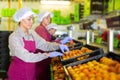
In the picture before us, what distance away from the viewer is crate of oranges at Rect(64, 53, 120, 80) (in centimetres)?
238

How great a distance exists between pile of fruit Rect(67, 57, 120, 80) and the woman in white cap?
2.37 feet

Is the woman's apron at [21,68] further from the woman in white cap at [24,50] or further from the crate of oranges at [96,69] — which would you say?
the crate of oranges at [96,69]

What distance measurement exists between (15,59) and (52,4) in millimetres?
9189

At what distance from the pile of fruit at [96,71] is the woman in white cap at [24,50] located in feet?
2.37

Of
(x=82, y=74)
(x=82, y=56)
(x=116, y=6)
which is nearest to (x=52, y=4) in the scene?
(x=116, y=6)

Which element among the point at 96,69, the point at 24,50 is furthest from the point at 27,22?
the point at 96,69

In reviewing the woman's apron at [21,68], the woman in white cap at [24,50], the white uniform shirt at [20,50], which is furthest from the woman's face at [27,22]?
the woman's apron at [21,68]

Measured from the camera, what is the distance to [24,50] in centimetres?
343

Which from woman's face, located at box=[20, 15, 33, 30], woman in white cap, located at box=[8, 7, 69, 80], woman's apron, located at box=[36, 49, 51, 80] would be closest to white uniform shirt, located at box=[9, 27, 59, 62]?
woman in white cap, located at box=[8, 7, 69, 80]

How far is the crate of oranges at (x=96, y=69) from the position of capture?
2381 mm

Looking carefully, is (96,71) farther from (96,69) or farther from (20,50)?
(20,50)

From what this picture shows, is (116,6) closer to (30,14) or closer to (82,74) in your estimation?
(30,14)

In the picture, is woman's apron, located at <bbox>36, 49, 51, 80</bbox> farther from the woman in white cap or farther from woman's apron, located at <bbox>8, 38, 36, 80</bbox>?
woman's apron, located at <bbox>8, 38, 36, 80</bbox>

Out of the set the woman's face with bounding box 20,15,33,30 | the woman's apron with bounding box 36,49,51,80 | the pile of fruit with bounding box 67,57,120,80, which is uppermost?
the woman's face with bounding box 20,15,33,30
